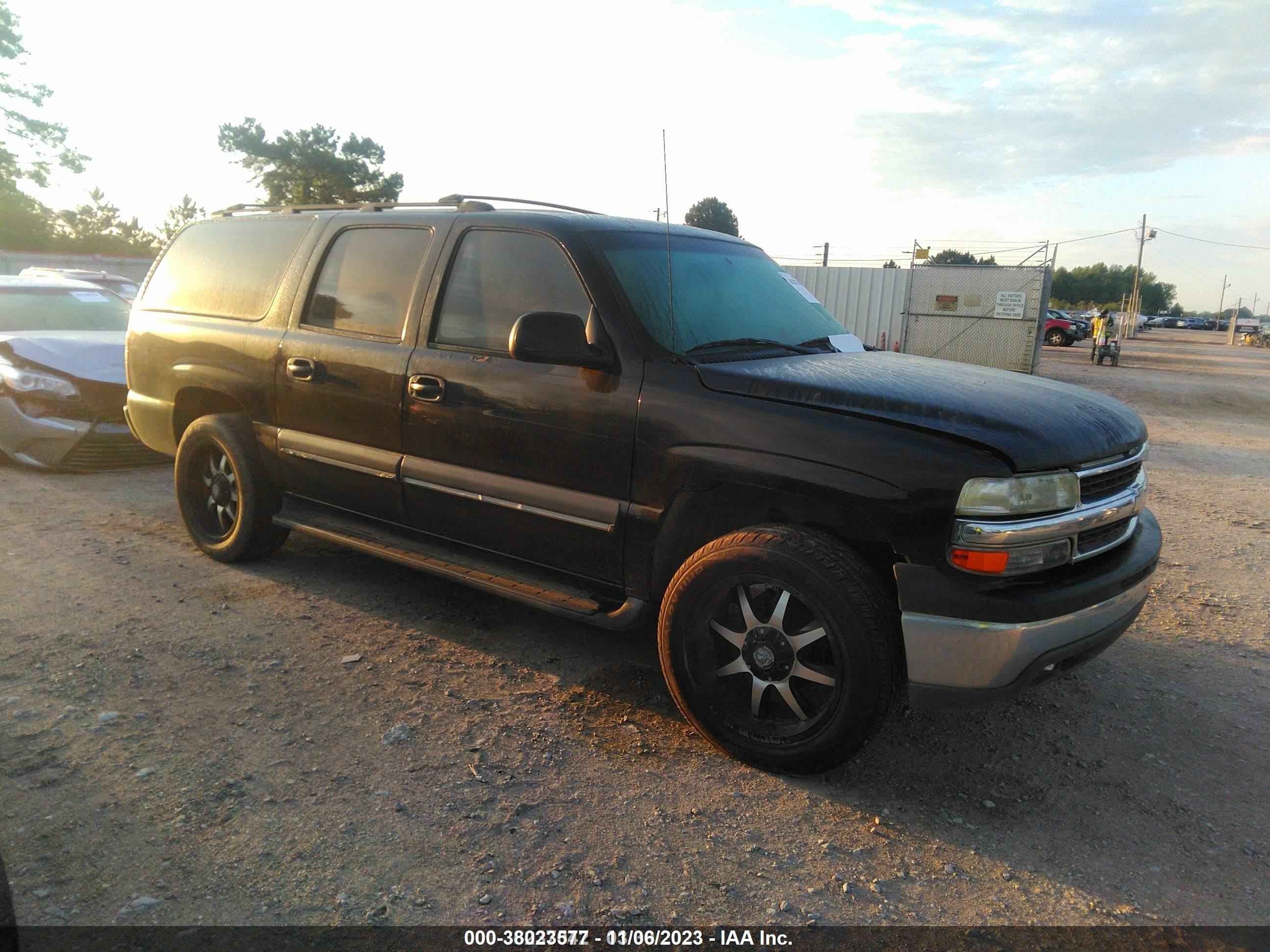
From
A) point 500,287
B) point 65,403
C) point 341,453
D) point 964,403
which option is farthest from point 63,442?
point 964,403

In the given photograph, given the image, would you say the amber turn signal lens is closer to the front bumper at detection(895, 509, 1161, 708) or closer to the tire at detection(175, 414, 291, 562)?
the front bumper at detection(895, 509, 1161, 708)

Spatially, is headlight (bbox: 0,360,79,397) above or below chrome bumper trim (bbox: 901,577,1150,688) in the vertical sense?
above

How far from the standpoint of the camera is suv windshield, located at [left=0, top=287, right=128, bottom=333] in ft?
25.3

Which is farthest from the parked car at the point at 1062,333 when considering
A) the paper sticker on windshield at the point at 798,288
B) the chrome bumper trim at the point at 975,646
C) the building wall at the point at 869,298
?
the chrome bumper trim at the point at 975,646

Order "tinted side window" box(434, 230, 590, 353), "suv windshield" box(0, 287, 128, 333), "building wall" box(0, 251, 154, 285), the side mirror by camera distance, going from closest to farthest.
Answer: the side mirror < "tinted side window" box(434, 230, 590, 353) < "suv windshield" box(0, 287, 128, 333) < "building wall" box(0, 251, 154, 285)

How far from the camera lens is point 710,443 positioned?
122 inches

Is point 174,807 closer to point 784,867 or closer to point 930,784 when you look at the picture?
point 784,867

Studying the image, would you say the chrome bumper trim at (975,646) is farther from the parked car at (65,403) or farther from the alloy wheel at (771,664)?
the parked car at (65,403)

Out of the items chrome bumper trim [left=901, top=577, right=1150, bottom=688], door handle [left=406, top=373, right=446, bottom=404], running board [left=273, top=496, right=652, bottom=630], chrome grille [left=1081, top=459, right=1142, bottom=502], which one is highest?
door handle [left=406, top=373, right=446, bottom=404]

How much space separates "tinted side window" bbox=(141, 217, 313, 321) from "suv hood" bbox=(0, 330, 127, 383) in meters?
2.06

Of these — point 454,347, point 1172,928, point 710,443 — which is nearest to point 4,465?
point 454,347

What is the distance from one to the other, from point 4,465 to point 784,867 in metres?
7.46

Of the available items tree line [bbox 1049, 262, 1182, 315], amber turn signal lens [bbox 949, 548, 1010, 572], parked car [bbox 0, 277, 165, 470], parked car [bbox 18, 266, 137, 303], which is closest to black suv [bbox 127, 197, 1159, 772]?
amber turn signal lens [bbox 949, 548, 1010, 572]

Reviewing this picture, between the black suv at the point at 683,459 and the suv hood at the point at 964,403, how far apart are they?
1cm
